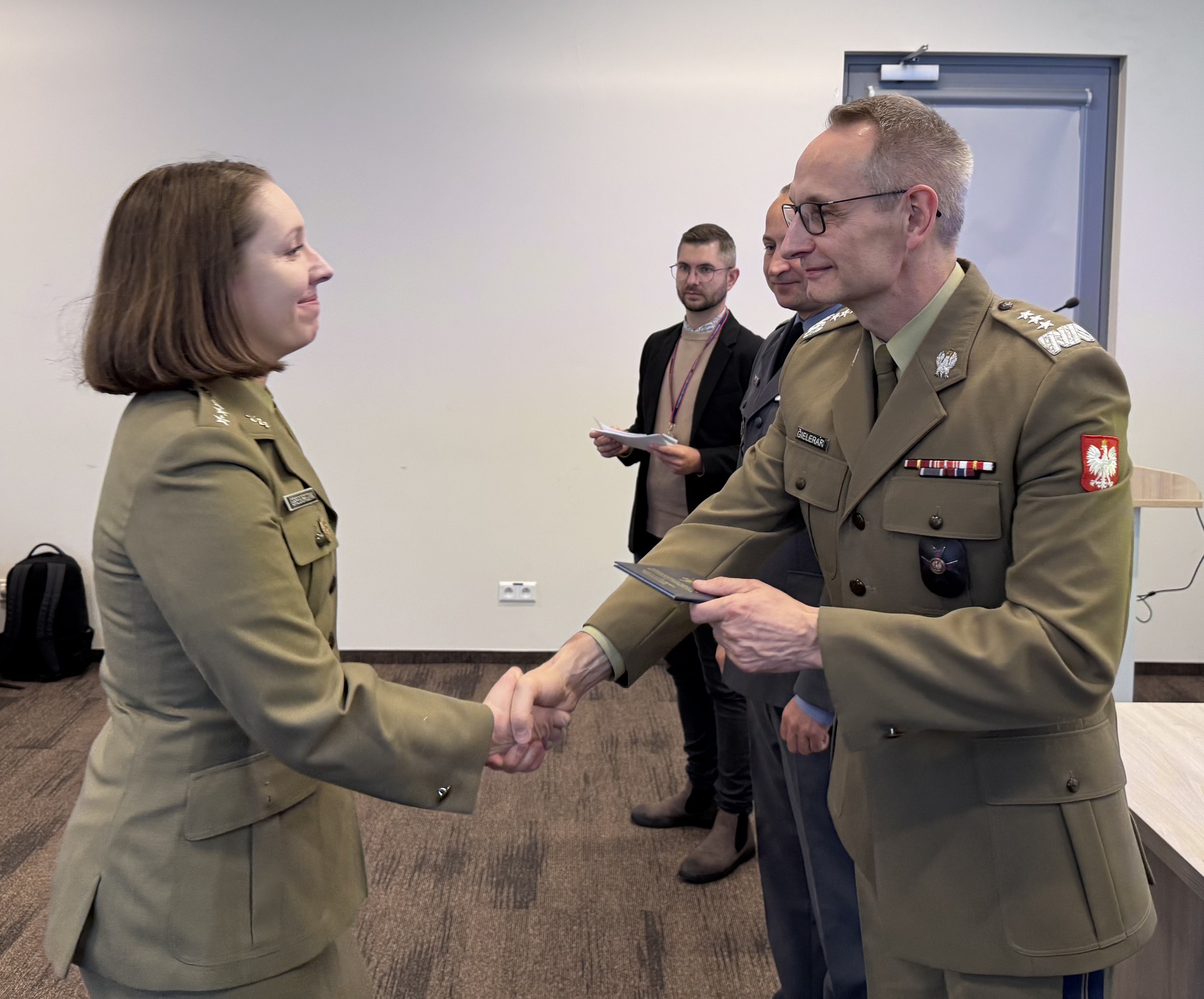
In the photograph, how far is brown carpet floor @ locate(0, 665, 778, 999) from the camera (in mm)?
2385

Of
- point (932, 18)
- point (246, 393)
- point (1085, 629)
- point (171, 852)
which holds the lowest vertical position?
point (171, 852)

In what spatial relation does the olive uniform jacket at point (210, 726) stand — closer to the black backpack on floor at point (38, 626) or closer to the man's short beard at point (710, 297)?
the man's short beard at point (710, 297)

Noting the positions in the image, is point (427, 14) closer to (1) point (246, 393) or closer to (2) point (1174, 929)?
Result: (1) point (246, 393)

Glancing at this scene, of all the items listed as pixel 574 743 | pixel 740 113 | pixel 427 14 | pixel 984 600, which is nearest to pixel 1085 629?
pixel 984 600

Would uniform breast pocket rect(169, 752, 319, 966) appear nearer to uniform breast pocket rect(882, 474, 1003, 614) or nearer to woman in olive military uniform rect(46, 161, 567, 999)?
woman in olive military uniform rect(46, 161, 567, 999)

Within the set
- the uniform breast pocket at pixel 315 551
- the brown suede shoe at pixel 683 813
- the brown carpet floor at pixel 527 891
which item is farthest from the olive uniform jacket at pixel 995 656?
the brown suede shoe at pixel 683 813

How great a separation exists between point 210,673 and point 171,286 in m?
0.45

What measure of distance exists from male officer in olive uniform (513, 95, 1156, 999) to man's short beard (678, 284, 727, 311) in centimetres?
202

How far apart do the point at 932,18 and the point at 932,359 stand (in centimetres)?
379

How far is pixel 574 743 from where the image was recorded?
383 centimetres

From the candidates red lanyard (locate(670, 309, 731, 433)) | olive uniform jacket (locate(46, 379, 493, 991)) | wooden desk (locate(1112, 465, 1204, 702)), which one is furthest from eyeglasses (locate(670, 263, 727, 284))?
olive uniform jacket (locate(46, 379, 493, 991))

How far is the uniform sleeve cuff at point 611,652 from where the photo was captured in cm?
165

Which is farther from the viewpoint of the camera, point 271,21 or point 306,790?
point 271,21

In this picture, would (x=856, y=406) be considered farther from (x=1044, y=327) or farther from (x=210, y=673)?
(x=210, y=673)
